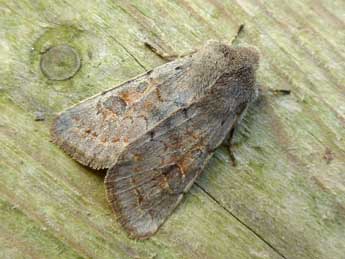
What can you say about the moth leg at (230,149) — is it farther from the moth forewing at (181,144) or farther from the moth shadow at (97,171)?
the moth shadow at (97,171)

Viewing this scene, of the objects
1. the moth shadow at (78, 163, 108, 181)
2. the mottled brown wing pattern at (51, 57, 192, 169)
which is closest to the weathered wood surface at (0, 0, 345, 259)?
the moth shadow at (78, 163, 108, 181)

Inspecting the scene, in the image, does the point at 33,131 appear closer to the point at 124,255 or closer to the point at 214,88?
the point at 124,255

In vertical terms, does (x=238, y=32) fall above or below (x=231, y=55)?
above

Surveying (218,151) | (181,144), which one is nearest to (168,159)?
(181,144)

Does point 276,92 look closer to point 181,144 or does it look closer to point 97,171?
point 181,144

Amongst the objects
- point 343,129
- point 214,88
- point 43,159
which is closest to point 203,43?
point 214,88

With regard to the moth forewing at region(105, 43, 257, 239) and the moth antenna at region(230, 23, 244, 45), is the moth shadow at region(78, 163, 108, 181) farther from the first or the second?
the moth antenna at region(230, 23, 244, 45)
